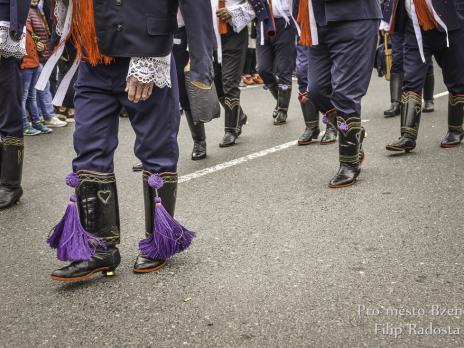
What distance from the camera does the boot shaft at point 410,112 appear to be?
496cm

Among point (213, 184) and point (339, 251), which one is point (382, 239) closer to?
point (339, 251)

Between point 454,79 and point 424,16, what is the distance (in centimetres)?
59

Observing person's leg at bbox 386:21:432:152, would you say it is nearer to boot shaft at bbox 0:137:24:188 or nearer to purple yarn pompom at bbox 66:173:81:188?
boot shaft at bbox 0:137:24:188

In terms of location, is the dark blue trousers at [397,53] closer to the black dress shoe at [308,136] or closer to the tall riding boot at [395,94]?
the tall riding boot at [395,94]

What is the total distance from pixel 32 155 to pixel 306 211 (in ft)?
10.9

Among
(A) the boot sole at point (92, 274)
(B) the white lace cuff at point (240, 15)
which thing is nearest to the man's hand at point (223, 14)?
(B) the white lace cuff at point (240, 15)

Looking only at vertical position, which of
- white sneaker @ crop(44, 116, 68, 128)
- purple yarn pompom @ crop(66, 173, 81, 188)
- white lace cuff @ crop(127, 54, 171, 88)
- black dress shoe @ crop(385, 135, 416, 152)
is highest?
white lace cuff @ crop(127, 54, 171, 88)

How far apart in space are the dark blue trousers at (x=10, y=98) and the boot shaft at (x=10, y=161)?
1.9 inches

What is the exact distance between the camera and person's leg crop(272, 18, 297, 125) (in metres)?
6.65

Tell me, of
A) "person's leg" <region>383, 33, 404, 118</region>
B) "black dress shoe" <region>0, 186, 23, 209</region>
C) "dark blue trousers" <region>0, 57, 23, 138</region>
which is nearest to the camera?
"dark blue trousers" <region>0, 57, 23, 138</region>

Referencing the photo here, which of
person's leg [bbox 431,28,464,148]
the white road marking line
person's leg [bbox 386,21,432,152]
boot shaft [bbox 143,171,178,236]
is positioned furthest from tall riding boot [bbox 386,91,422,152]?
boot shaft [bbox 143,171,178,236]

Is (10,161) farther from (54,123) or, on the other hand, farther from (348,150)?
(54,123)

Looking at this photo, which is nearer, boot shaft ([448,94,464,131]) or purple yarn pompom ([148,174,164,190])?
purple yarn pompom ([148,174,164,190])

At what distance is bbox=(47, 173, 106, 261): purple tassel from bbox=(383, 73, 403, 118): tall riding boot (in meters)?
5.14
